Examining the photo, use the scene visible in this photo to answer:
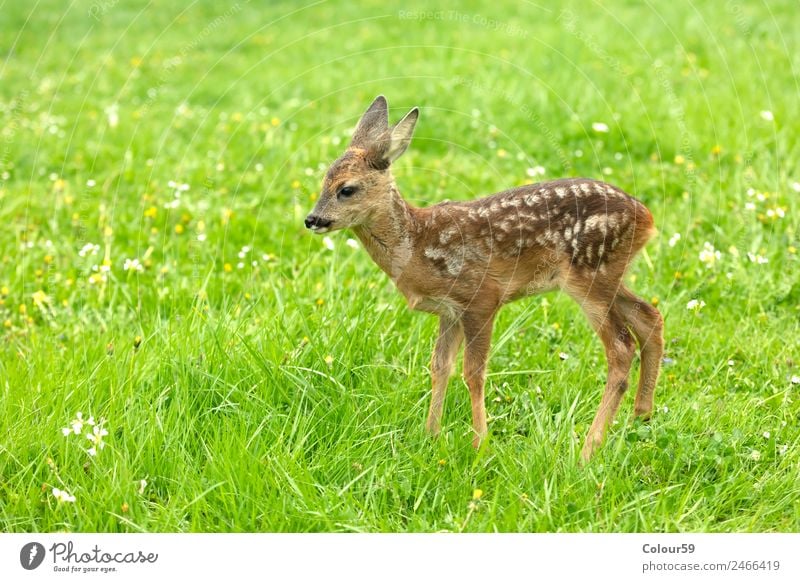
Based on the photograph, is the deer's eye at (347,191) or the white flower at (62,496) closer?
the white flower at (62,496)

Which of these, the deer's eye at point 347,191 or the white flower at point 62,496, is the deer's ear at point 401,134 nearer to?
the deer's eye at point 347,191

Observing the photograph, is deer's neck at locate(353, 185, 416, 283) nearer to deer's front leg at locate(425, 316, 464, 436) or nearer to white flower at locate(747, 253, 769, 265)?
deer's front leg at locate(425, 316, 464, 436)

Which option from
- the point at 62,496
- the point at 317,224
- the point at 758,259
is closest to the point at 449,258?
the point at 317,224

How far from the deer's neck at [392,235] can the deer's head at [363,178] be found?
1.5 inches

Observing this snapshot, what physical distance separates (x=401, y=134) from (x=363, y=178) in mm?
297

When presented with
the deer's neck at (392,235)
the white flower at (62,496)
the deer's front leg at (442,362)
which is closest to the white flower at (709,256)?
the deer's front leg at (442,362)

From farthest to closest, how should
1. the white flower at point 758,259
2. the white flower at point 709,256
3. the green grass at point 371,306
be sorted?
A: the white flower at point 709,256 → the white flower at point 758,259 → the green grass at point 371,306

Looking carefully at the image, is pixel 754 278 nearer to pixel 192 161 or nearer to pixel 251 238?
pixel 251 238

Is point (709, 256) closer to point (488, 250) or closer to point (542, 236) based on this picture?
point (542, 236)

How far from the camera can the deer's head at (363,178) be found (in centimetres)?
488

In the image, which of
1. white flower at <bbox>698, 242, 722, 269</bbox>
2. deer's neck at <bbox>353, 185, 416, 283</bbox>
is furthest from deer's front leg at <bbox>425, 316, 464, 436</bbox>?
white flower at <bbox>698, 242, 722, 269</bbox>

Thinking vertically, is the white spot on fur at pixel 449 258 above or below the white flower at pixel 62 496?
above

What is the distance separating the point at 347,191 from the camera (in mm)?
4922

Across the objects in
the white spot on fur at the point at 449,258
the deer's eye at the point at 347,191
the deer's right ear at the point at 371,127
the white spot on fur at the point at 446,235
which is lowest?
the white spot on fur at the point at 449,258
